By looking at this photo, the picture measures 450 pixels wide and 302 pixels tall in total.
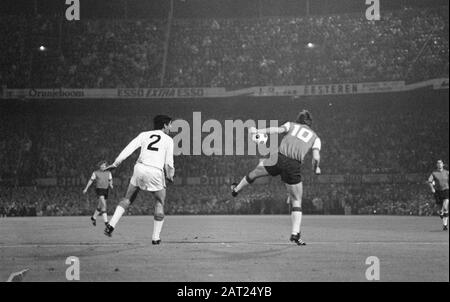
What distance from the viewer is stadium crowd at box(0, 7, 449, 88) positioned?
3180 cm

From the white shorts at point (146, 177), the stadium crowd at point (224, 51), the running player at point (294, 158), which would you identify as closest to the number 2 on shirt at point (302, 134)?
the running player at point (294, 158)

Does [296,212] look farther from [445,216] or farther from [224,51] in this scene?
[224,51]

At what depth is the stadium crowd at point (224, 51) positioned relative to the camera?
31.8 m

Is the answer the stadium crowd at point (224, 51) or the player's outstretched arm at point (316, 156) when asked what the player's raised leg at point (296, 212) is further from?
the stadium crowd at point (224, 51)

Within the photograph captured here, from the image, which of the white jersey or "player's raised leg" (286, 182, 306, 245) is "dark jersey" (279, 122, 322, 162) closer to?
"player's raised leg" (286, 182, 306, 245)

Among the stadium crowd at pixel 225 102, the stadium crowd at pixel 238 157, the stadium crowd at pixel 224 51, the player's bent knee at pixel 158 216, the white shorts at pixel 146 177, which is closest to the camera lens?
the white shorts at pixel 146 177

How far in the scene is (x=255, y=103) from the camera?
33000 millimetres

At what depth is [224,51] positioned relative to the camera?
110 feet

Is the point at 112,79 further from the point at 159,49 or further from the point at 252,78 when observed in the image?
the point at 252,78

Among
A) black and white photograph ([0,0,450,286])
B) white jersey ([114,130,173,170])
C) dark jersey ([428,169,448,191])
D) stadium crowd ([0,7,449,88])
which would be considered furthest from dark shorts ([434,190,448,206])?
stadium crowd ([0,7,449,88])

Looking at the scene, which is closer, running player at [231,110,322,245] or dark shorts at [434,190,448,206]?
running player at [231,110,322,245]

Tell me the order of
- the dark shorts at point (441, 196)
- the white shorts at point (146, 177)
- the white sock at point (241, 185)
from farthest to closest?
the dark shorts at point (441, 196) → the white sock at point (241, 185) → the white shorts at point (146, 177)

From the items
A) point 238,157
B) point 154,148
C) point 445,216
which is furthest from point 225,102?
point 154,148

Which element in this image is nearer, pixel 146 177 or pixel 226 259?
pixel 226 259
